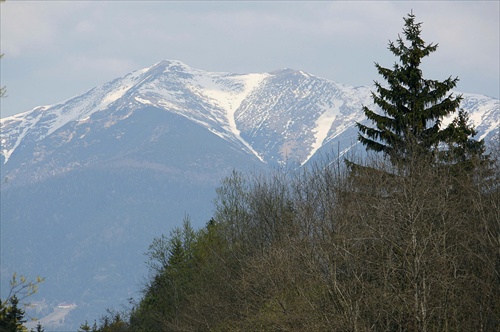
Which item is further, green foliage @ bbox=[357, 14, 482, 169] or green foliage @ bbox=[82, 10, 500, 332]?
green foliage @ bbox=[357, 14, 482, 169]

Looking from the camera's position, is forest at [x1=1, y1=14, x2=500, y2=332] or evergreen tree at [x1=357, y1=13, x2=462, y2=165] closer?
forest at [x1=1, y1=14, x2=500, y2=332]

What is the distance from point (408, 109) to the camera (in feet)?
123

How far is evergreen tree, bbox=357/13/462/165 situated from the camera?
36.5m

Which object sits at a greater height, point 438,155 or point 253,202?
point 253,202

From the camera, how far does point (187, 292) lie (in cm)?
6450

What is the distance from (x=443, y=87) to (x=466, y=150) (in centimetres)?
377

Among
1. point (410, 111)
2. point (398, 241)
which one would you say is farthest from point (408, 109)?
point (398, 241)

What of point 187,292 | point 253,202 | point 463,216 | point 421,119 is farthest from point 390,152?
point 187,292

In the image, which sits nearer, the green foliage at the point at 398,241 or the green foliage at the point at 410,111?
the green foliage at the point at 398,241

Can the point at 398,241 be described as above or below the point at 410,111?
below

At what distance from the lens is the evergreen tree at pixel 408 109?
1437 inches

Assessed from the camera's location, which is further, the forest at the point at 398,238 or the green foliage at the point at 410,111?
the green foliage at the point at 410,111

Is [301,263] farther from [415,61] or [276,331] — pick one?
[415,61]

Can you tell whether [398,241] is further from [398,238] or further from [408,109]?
[408,109]
